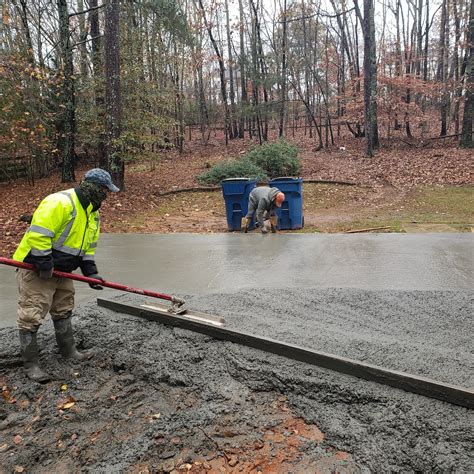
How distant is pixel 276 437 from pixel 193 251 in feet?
14.6

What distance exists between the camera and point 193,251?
700cm

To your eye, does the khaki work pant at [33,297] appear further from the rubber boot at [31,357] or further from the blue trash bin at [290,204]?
the blue trash bin at [290,204]

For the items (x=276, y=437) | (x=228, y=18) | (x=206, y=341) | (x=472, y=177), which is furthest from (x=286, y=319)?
(x=228, y=18)

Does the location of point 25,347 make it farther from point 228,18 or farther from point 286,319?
point 228,18

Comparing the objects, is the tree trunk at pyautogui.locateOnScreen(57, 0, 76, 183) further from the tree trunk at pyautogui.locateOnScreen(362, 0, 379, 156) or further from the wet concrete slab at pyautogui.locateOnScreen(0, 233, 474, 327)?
the tree trunk at pyautogui.locateOnScreen(362, 0, 379, 156)


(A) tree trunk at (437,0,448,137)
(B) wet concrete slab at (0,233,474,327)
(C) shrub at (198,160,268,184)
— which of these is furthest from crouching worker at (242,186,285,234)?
(A) tree trunk at (437,0,448,137)

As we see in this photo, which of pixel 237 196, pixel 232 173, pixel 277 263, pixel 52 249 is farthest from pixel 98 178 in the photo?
pixel 232 173

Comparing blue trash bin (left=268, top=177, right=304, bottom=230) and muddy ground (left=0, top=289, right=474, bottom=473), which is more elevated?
blue trash bin (left=268, top=177, right=304, bottom=230)

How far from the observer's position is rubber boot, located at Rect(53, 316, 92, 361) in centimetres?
373

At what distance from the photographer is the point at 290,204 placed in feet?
30.8

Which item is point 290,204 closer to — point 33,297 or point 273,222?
point 273,222

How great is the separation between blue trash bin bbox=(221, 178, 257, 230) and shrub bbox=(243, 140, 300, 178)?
6481mm

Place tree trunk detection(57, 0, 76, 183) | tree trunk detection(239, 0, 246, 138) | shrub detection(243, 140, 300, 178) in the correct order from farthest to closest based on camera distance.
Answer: tree trunk detection(239, 0, 246, 138), shrub detection(243, 140, 300, 178), tree trunk detection(57, 0, 76, 183)

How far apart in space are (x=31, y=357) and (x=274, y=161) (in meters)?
13.5
